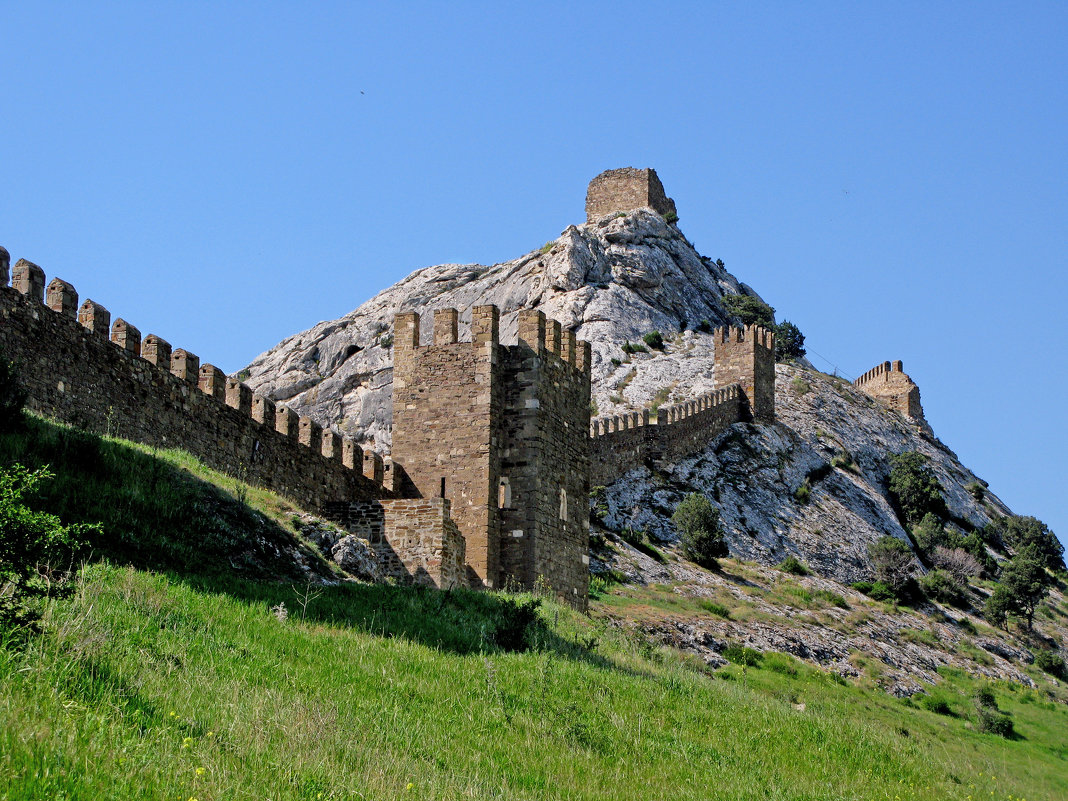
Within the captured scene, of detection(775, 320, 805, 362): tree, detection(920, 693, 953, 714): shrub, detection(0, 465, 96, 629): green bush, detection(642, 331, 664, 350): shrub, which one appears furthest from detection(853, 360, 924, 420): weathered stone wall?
detection(0, 465, 96, 629): green bush

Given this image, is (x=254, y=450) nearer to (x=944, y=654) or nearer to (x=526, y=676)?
(x=526, y=676)

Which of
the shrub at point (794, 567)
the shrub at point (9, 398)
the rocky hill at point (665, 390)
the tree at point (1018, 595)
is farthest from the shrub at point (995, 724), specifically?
the shrub at point (9, 398)

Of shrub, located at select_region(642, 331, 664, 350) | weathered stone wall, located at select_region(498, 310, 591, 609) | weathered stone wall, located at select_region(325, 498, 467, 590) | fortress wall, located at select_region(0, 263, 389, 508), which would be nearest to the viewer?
fortress wall, located at select_region(0, 263, 389, 508)

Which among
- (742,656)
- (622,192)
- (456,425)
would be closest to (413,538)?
(456,425)

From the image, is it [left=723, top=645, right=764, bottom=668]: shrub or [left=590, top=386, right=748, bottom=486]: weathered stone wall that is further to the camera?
[left=590, top=386, right=748, bottom=486]: weathered stone wall

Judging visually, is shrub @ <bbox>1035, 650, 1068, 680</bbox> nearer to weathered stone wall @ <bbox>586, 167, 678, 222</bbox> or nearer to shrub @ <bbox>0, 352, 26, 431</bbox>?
shrub @ <bbox>0, 352, 26, 431</bbox>

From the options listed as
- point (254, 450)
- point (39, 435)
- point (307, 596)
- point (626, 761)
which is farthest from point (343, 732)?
point (254, 450)

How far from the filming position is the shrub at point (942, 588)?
A: 50.2m

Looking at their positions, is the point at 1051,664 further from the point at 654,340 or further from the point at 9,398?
the point at 9,398

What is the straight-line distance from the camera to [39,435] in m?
15.2

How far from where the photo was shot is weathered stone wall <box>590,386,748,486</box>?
1880 inches

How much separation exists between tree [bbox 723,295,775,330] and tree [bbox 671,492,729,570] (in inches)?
1319

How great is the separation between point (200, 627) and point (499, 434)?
1229 centimetres

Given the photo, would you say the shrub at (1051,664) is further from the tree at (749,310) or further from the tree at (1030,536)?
the tree at (749,310)
